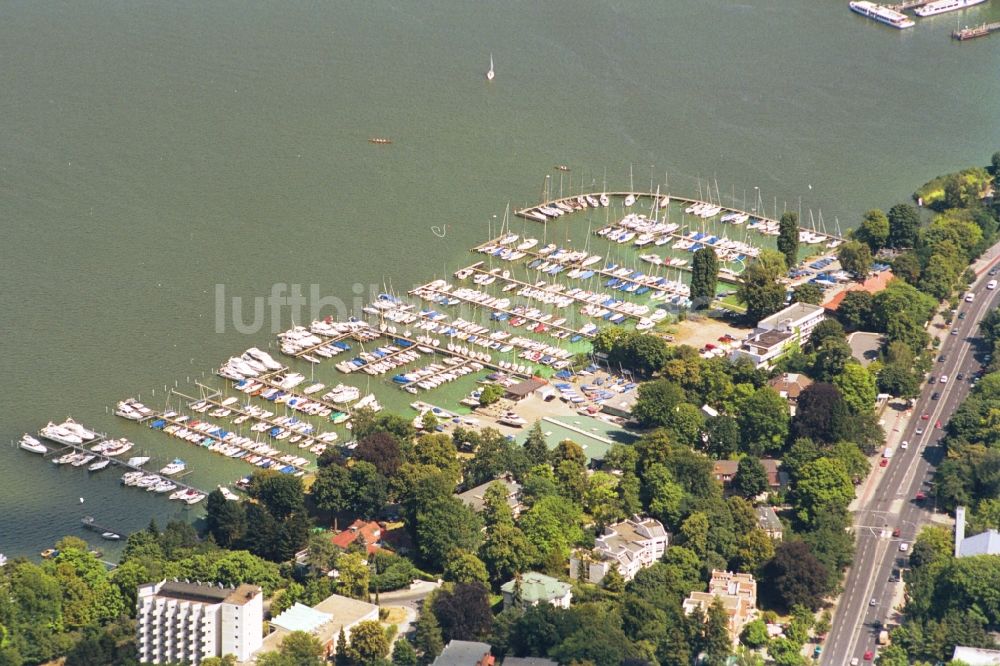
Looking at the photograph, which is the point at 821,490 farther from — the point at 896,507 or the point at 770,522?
the point at 896,507

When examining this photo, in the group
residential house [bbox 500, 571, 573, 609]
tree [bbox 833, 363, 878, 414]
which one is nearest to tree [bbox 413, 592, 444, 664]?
residential house [bbox 500, 571, 573, 609]

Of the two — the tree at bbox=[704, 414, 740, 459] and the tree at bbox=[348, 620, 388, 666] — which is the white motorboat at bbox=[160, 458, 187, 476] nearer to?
the tree at bbox=[348, 620, 388, 666]

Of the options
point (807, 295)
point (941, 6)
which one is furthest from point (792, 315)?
point (941, 6)

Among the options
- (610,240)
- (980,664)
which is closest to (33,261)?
(610,240)

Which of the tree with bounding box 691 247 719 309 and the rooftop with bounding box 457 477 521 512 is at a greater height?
the tree with bounding box 691 247 719 309

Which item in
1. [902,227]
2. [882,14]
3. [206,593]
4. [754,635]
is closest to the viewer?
[206,593]

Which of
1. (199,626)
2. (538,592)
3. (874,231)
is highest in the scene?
(874,231)

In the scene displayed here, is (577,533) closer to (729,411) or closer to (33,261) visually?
(729,411)
